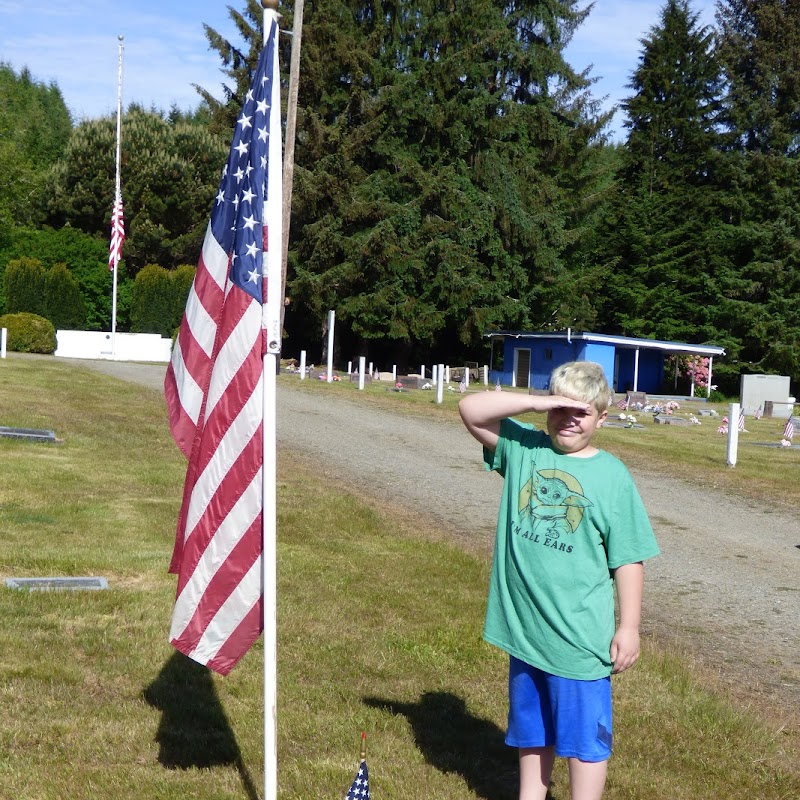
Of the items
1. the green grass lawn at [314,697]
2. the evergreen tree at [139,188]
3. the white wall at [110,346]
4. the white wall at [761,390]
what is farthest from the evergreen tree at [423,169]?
the green grass lawn at [314,697]

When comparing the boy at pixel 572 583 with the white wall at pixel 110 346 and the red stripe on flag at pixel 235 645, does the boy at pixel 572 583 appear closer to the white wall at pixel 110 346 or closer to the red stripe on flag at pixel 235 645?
the red stripe on flag at pixel 235 645

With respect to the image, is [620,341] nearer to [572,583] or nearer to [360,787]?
[572,583]

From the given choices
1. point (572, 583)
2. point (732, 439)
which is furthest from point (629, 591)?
point (732, 439)

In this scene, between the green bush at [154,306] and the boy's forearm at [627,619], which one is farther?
the green bush at [154,306]

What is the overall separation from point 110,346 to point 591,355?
2082 centimetres

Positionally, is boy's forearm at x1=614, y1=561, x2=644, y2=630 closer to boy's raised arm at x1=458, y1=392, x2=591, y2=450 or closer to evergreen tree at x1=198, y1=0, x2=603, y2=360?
boy's raised arm at x1=458, y1=392, x2=591, y2=450

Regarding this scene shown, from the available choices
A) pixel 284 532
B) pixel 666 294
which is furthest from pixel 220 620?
pixel 666 294

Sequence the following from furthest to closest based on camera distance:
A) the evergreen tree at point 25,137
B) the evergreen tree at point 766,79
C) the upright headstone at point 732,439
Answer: the evergreen tree at point 25,137
the evergreen tree at point 766,79
the upright headstone at point 732,439

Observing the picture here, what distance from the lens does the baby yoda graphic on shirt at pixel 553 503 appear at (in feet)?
11.0

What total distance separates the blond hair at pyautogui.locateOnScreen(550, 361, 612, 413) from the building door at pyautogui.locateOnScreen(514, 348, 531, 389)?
42.6m

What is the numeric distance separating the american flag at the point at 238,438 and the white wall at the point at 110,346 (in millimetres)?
40852

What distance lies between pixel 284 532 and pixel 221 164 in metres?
51.4

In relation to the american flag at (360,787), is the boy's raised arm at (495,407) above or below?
above

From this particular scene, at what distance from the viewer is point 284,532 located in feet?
29.7
